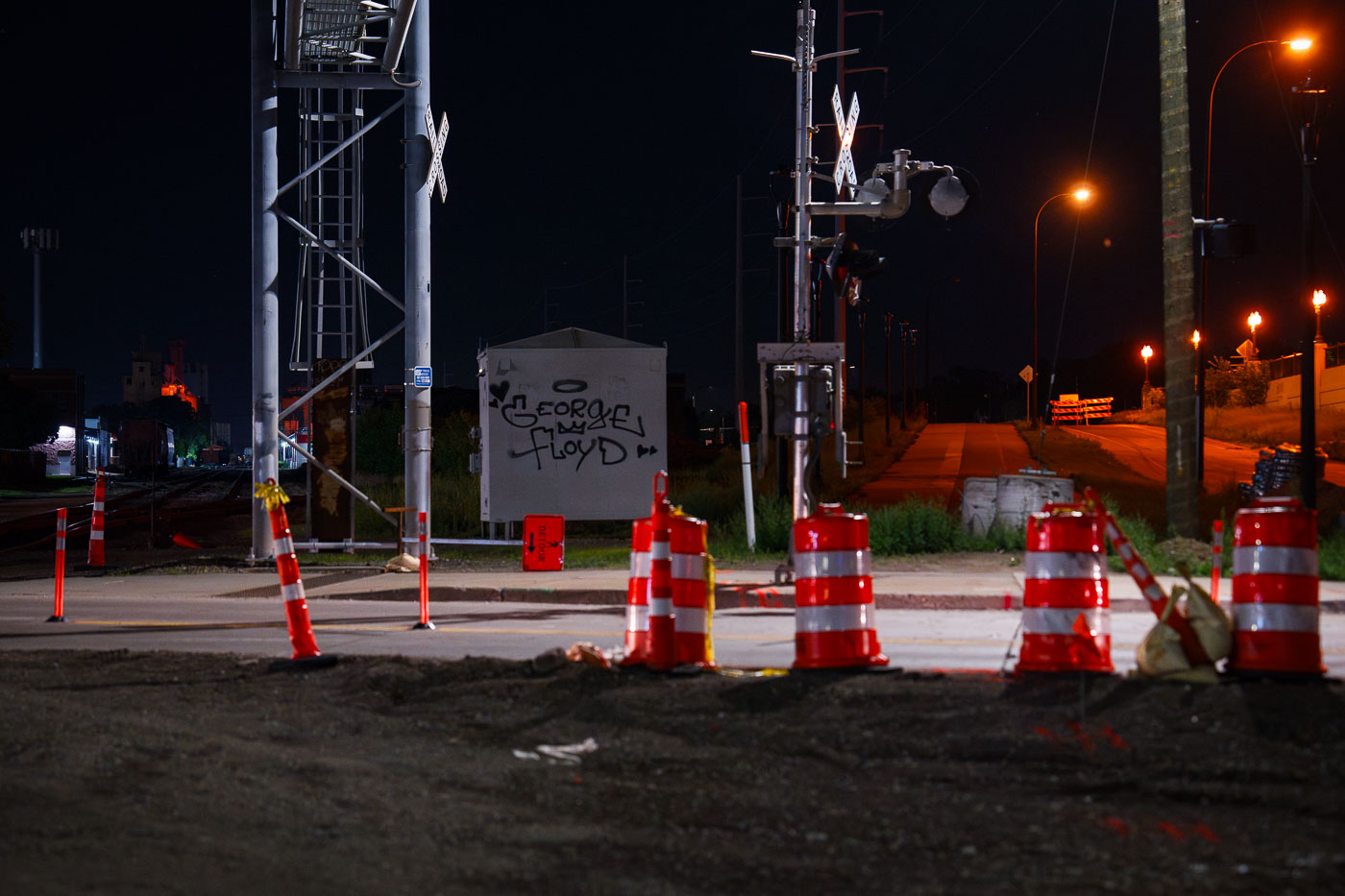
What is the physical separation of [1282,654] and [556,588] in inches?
335

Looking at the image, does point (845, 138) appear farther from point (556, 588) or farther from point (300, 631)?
point (300, 631)

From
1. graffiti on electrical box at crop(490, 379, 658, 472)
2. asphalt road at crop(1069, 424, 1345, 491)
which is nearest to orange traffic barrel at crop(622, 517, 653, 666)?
graffiti on electrical box at crop(490, 379, 658, 472)

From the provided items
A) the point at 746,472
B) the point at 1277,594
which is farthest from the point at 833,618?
the point at 746,472

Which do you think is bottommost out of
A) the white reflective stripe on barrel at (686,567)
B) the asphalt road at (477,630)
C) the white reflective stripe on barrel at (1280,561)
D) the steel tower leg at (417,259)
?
the asphalt road at (477,630)

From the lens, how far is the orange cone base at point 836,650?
Answer: 771cm

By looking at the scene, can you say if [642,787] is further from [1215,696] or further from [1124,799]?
[1215,696]

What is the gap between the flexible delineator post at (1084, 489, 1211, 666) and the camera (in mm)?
6973

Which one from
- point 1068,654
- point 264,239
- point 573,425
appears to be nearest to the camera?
→ point 1068,654

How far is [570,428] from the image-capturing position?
20.9 m

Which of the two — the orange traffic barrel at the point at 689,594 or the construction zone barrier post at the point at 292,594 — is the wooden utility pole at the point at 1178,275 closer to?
the orange traffic barrel at the point at 689,594

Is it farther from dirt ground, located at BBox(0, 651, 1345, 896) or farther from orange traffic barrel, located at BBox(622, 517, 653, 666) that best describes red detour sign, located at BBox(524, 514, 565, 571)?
Answer: dirt ground, located at BBox(0, 651, 1345, 896)

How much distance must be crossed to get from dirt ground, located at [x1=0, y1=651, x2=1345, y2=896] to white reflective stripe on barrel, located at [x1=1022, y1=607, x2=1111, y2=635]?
18.0 inches

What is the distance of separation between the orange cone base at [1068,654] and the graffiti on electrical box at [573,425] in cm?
1397

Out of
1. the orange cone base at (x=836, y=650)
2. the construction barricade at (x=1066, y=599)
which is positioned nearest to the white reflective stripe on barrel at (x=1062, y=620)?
the construction barricade at (x=1066, y=599)
